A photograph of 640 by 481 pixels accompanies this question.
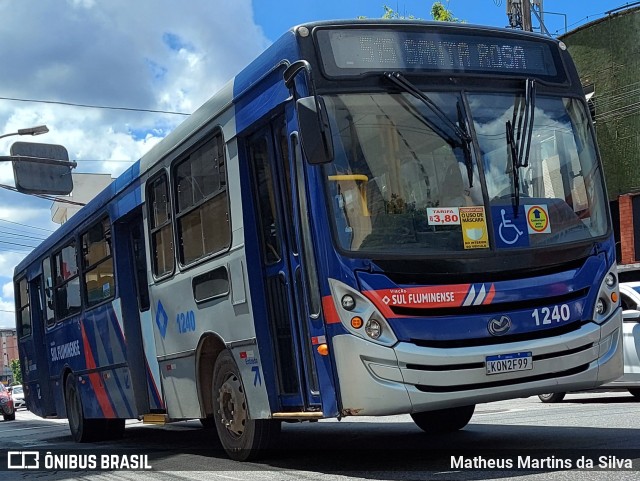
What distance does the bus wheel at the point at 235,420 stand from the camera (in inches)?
323

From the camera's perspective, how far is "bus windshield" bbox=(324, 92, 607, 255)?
691 centimetres

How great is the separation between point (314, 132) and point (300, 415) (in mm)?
2119

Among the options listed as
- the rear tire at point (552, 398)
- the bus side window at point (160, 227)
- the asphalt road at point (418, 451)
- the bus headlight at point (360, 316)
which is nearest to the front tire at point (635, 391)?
the asphalt road at point (418, 451)

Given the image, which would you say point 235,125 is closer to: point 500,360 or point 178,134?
point 178,134

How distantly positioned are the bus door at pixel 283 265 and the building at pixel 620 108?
20806 millimetres

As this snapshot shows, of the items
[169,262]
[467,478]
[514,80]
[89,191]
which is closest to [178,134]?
[169,262]

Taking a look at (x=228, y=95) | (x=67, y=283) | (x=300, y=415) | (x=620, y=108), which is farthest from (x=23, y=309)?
(x=620, y=108)

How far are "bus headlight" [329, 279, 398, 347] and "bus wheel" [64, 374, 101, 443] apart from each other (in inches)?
309

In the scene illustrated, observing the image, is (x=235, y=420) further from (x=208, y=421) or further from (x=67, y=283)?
(x=67, y=283)

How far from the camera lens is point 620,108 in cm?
2778

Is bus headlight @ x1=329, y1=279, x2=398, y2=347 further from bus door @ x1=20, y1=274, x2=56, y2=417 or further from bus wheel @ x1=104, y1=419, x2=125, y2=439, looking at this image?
bus door @ x1=20, y1=274, x2=56, y2=417

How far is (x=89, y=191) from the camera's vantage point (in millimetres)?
72438

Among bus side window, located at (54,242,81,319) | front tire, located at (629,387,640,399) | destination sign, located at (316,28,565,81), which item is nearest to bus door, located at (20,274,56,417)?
bus side window, located at (54,242,81,319)

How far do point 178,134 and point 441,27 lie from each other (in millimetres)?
3038
